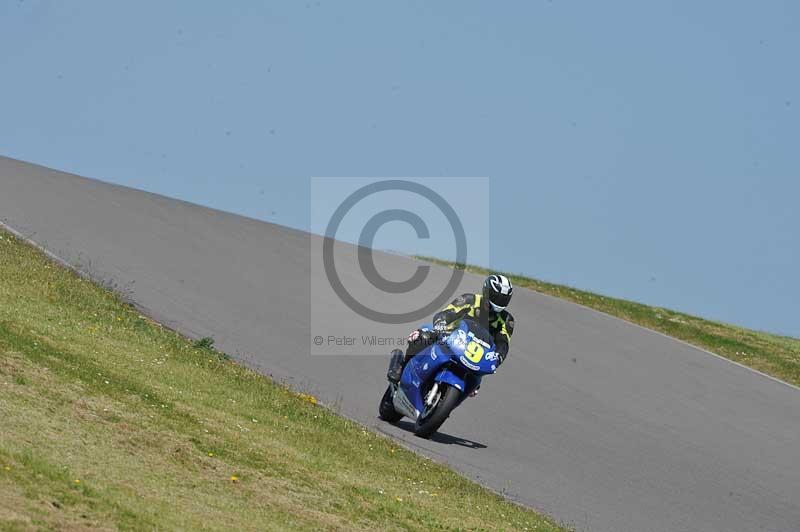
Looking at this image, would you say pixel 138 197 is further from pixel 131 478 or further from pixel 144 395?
pixel 131 478

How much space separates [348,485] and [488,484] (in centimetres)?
259

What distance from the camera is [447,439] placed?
1455 centimetres

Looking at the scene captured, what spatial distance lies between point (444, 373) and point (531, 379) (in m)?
5.37

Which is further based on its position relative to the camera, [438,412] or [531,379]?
[531,379]

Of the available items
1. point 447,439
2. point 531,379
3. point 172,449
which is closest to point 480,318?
point 447,439

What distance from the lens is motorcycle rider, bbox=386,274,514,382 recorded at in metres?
14.4

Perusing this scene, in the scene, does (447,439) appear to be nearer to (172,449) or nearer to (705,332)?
(172,449)

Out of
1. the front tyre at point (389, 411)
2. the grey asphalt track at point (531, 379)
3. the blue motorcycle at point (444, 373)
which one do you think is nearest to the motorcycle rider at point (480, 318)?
the blue motorcycle at point (444, 373)

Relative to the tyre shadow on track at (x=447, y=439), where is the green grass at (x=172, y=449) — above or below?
above

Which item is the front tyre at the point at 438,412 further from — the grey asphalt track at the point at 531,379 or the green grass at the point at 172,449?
the green grass at the point at 172,449

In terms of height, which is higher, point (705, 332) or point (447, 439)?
point (705, 332)

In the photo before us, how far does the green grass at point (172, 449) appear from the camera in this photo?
798 centimetres

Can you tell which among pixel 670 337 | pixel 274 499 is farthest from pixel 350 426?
pixel 670 337

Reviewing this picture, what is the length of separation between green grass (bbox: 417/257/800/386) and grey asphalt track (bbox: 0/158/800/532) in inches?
56.3
